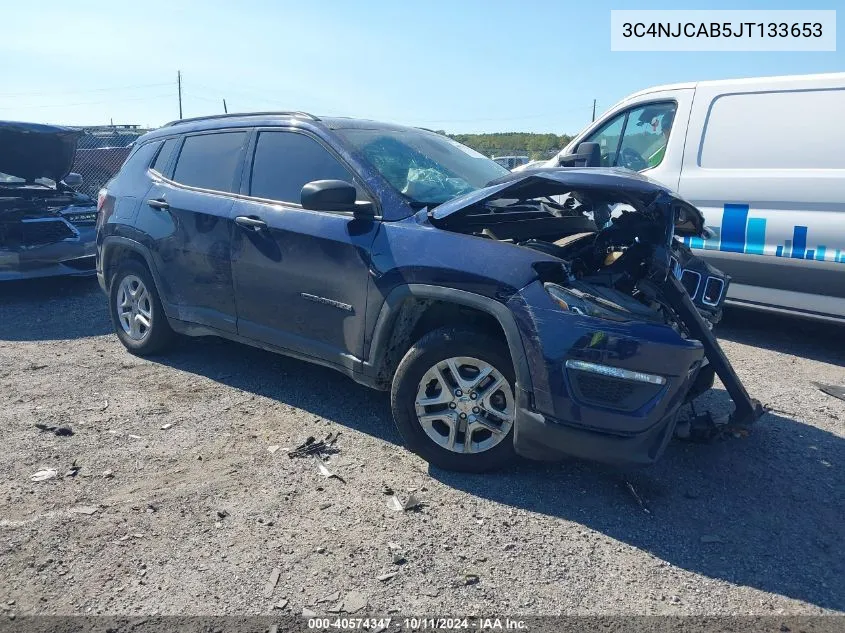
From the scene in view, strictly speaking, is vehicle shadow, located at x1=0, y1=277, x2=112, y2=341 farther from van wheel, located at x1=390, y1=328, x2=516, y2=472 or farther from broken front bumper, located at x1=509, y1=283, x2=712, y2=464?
broken front bumper, located at x1=509, y1=283, x2=712, y2=464

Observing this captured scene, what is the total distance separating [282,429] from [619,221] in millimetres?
2351

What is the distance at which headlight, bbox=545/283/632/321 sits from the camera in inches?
123

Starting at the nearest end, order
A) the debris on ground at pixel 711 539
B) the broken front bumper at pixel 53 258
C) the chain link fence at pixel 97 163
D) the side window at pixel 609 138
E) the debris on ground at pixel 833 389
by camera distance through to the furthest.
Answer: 1. the debris on ground at pixel 711 539
2. the debris on ground at pixel 833 389
3. the side window at pixel 609 138
4. the broken front bumper at pixel 53 258
5. the chain link fence at pixel 97 163

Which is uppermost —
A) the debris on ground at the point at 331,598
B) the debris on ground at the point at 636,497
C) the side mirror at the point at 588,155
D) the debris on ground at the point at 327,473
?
the side mirror at the point at 588,155

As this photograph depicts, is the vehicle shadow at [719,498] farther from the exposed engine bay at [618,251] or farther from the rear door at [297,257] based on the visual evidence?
the rear door at [297,257]

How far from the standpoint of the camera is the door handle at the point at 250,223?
168 inches

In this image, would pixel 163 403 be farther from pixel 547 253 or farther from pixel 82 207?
pixel 82 207

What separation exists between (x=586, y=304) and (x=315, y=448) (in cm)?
176

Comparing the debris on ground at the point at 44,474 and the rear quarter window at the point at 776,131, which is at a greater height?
the rear quarter window at the point at 776,131

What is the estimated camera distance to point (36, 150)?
337 inches

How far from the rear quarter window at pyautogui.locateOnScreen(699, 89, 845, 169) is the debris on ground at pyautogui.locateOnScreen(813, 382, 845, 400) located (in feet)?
5.63

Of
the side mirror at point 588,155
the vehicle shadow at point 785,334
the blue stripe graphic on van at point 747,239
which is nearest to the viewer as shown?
the blue stripe graphic on van at point 747,239

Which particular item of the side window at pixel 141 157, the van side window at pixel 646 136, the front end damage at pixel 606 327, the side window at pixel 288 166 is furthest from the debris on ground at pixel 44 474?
the van side window at pixel 646 136

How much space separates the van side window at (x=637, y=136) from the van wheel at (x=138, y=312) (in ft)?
14.3
